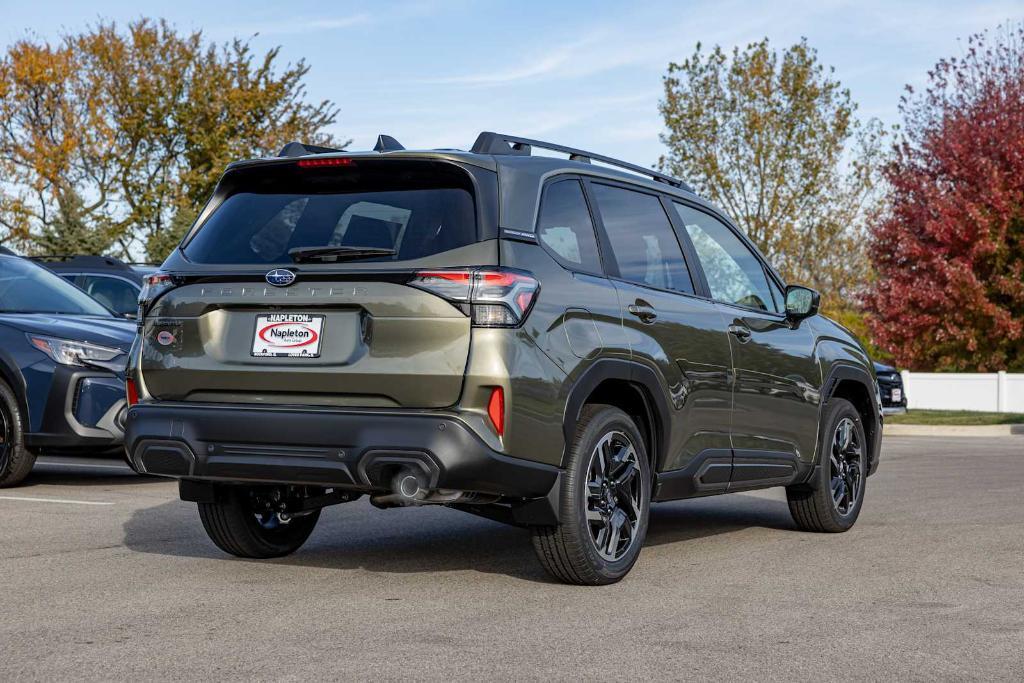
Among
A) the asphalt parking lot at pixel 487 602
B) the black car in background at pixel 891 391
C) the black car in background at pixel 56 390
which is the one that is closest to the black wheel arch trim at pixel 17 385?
the black car in background at pixel 56 390

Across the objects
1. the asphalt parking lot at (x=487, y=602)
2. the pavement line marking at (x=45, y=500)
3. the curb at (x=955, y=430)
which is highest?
the asphalt parking lot at (x=487, y=602)

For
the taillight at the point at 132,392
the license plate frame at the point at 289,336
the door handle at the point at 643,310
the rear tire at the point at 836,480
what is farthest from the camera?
the rear tire at the point at 836,480

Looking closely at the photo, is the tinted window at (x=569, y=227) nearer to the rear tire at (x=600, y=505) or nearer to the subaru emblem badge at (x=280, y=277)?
the rear tire at (x=600, y=505)

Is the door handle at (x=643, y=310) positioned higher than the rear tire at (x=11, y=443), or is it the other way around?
the door handle at (x=643, y=310)

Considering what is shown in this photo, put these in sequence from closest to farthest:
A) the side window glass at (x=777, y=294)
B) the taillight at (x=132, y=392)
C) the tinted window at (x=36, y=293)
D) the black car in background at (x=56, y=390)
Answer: the taillight at (x=132, y=392) → the side window glass at (x=777, y=294) → the black car in background at (x=56, y=390) → the tinted window at (x=36, y=293)

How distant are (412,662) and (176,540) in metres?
3.39

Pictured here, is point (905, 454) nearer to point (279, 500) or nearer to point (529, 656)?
point (279, 500)

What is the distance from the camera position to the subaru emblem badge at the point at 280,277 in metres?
5.88

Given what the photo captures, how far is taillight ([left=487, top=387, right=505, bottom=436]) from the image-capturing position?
559cm

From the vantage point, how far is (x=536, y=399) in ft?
18.9

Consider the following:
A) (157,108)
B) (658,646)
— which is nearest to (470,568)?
(658,646)

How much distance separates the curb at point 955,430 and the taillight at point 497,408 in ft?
61.5

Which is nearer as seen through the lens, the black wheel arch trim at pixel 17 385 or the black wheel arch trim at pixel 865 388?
the black wheel arch trim at pixel 865 388

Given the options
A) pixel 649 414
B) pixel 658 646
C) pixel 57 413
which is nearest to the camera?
pixel 658 646
